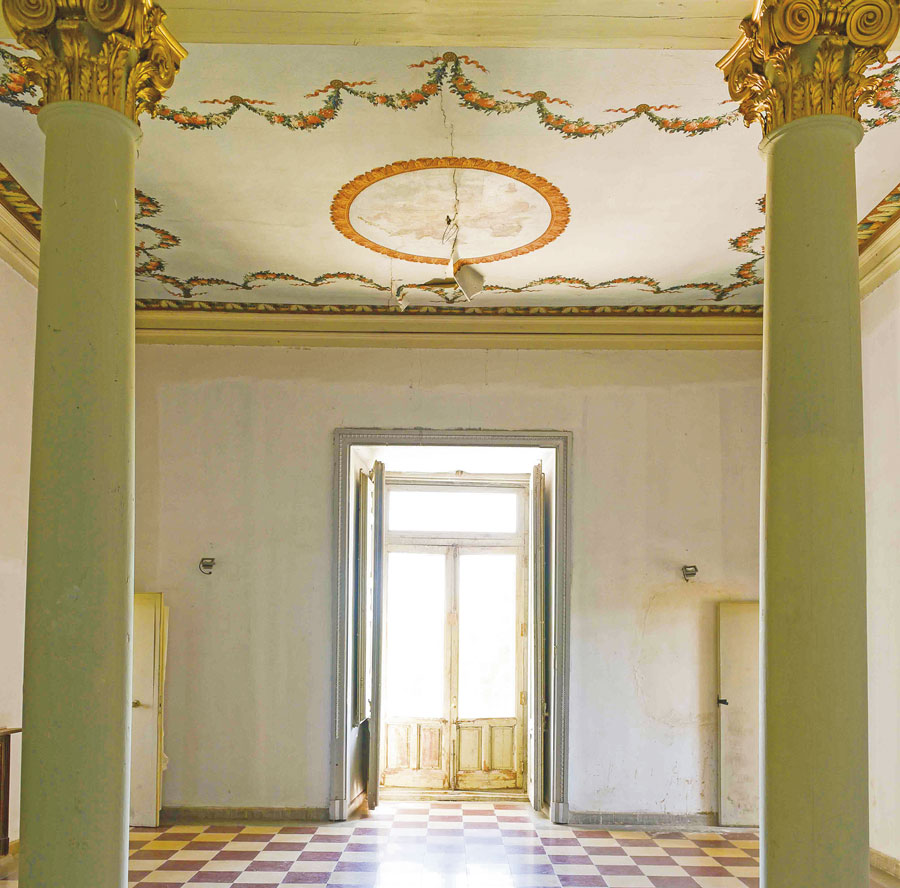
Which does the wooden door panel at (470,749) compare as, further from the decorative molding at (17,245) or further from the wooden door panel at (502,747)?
the decorative molding at (17,245)

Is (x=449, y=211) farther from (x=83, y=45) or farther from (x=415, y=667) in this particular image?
(x=415, y=667)

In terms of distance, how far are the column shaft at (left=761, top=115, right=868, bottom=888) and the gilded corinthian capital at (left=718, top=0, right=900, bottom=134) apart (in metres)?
0.20

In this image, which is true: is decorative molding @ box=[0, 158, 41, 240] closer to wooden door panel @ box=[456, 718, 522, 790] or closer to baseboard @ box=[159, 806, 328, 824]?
baseboard @ box=[159, 806, 328, 824]

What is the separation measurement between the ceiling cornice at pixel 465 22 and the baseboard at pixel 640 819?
21.6 ft

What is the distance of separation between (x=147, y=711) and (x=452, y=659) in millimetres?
4216

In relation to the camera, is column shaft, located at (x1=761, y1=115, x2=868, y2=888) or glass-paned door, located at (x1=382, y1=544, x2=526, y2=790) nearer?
column shaft, located at (x1=761, y1=115, x2=868, y2=888)

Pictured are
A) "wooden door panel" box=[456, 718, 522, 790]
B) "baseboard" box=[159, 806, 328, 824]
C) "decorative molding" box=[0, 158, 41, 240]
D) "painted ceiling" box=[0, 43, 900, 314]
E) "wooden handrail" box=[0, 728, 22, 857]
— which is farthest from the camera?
"wooden door panel" box=[456, 718, 522, 790]

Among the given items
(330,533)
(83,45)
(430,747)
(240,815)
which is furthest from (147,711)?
(83,45)

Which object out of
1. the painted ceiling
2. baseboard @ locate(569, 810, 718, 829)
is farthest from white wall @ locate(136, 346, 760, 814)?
the painted ceiling

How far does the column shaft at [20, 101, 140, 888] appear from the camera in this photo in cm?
327

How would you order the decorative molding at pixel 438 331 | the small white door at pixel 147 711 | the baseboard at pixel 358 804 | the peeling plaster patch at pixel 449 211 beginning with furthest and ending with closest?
the decorative molding at pixel 438 331 < the baseboard at pixel 358 804 < the small white door at pixel 147 711 < the peeling plaster patch at pixel 449 211

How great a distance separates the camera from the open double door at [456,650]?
11.6 metres

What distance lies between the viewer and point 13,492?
714 centimetres

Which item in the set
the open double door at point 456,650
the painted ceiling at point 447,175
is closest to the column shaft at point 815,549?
the painted ceiling at point 447,175
